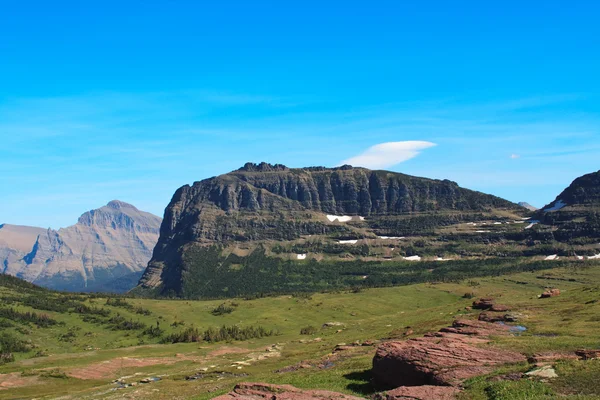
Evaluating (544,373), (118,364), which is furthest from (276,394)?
(118,364)

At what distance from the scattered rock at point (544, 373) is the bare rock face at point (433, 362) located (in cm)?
377

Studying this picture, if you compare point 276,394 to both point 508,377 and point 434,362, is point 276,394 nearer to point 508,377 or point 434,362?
point 434,362

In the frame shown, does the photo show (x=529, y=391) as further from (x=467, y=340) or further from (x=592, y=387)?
(x=467, y=340)

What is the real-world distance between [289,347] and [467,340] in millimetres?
89830

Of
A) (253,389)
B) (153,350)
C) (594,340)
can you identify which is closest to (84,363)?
(153,350)

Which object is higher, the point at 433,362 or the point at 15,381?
the point at 433,362

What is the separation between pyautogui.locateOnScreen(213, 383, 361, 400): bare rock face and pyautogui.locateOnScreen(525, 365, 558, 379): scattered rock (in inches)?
557

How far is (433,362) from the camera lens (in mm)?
43594

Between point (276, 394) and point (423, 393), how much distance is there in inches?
431

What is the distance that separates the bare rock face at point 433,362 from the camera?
41219 mm

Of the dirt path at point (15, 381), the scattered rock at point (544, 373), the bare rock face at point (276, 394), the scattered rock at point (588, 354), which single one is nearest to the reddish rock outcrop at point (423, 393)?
the bare rock face at point (276, 394)

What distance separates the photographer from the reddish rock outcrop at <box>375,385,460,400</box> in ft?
116

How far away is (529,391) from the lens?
34250mm

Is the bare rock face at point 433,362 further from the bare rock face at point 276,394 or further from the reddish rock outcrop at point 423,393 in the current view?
the bare rock face at point 276,394
